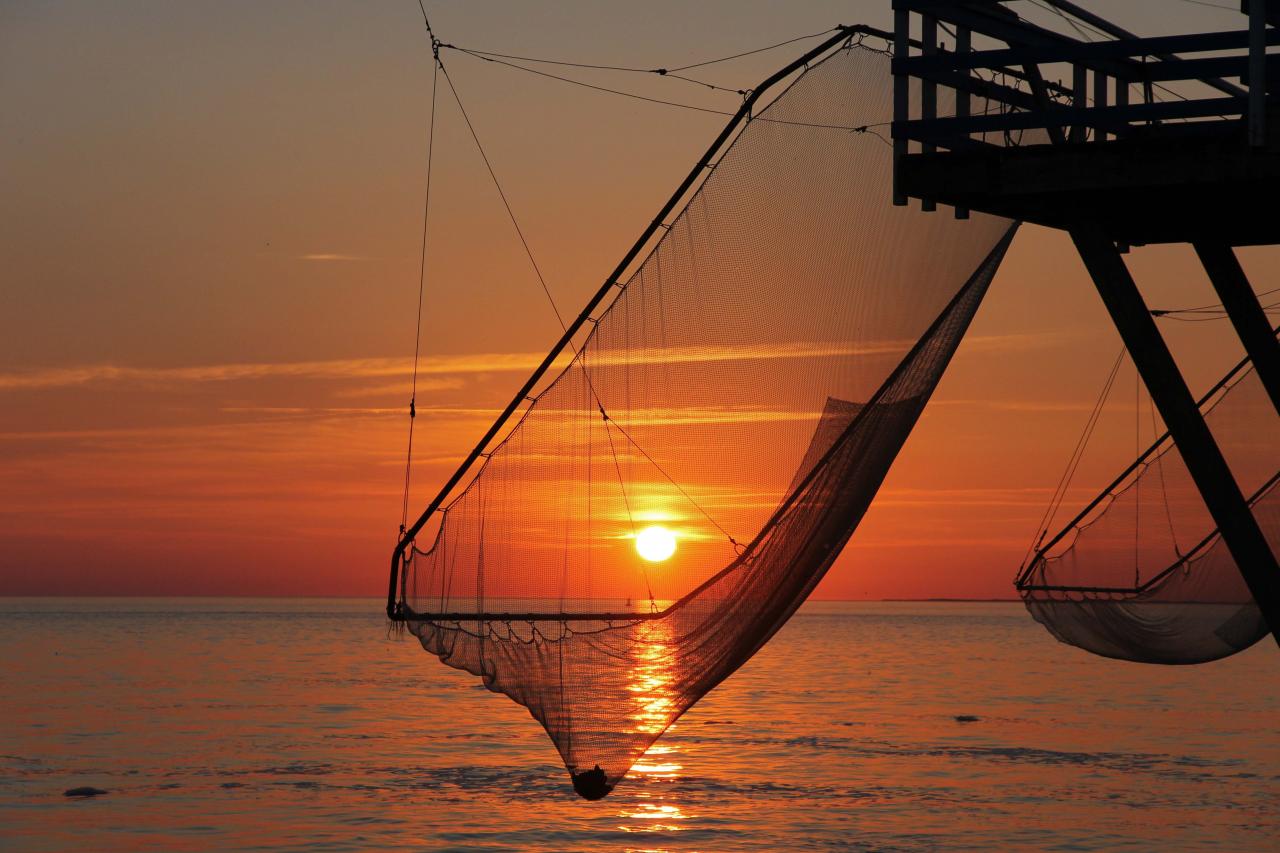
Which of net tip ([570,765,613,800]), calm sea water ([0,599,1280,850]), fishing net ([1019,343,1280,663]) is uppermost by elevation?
fishing net ([1019,343,1280,663])

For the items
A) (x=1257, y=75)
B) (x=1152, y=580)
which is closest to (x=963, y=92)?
Answer: (x=1257, y=75)

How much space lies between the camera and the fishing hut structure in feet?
33.8

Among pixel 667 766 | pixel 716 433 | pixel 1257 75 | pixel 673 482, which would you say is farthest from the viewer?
pixel 667 766

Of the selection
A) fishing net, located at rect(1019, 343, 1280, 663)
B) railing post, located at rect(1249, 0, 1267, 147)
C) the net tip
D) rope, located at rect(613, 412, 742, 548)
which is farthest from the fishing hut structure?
fishing net, located at rect(1019, 343, 1280, 663)

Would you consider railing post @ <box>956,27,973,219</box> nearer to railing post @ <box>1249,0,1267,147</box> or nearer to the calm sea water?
railing post @ <box>1249,0,1267,147</box>

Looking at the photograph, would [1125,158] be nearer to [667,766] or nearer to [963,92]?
[963,92]

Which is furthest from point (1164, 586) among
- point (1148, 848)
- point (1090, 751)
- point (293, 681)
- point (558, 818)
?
point (293, 681)

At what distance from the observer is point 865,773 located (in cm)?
3647

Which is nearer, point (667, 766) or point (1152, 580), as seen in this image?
point (1152, 580)

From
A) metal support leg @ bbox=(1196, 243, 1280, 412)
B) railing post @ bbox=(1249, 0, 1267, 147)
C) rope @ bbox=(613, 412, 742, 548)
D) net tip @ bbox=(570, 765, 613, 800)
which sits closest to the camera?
railing post @ bbox=(1249, 0, 1267, 147)

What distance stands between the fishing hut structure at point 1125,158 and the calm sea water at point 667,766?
16.5 m

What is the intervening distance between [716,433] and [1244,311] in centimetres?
416

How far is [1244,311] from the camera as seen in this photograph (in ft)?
41.1

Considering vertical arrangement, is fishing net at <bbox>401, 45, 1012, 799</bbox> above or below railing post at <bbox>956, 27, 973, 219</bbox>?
below
